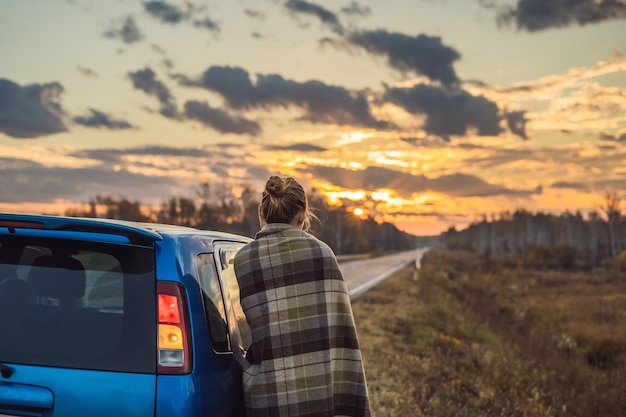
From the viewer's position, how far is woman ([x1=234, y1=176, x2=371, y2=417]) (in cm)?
353

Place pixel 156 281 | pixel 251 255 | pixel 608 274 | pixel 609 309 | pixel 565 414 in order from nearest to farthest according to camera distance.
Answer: pixel 156 281, pixel 251 255, pixel 565 414, pixel 609 309, pixel 608 274

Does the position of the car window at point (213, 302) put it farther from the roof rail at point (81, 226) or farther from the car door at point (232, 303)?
the roof rail at point (81, 226)

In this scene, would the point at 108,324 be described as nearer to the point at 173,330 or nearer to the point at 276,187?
the point at 173,330

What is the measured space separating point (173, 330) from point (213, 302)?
39 cm

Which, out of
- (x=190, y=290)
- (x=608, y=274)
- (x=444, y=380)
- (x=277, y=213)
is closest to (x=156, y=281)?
(x=190, y=290)

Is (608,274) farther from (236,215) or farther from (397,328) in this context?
(236,215)

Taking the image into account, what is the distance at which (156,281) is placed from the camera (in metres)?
3.13

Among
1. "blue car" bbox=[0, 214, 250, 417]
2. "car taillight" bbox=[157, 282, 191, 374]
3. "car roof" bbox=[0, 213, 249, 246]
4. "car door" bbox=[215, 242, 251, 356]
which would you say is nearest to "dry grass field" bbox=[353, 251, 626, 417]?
"car door" bbox=[215, 242, 251, 356]

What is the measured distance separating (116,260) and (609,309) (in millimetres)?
32592

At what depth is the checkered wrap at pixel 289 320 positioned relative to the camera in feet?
11.6

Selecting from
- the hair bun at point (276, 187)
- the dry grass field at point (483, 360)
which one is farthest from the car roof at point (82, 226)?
the dry grass field at point (483, 360)

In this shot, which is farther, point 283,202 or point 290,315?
point 283,202

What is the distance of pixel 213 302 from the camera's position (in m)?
3.46

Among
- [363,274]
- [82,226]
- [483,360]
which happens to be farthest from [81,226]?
[363,274]
